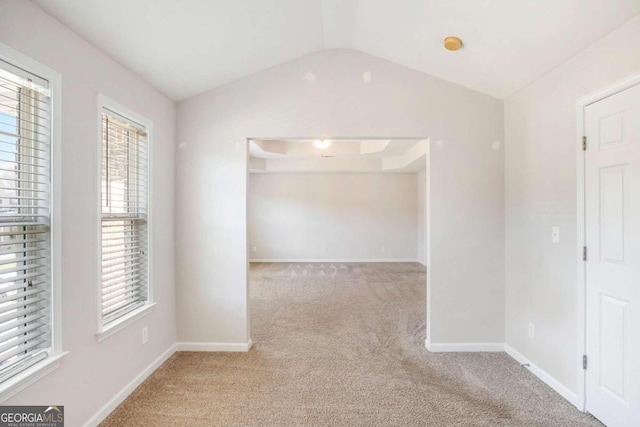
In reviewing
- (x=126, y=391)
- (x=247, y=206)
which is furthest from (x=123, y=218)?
(x=126, y=391)

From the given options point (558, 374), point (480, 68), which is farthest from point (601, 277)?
point (480, 68)

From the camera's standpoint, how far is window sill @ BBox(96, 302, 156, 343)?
1932 mm

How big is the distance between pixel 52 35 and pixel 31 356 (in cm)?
171

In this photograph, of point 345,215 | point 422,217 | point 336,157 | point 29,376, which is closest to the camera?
point 29,376

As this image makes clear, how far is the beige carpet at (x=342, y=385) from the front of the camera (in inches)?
77.4

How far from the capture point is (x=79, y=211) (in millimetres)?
1779

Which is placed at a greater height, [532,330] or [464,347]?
[532,330]

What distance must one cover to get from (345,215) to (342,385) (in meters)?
5.75

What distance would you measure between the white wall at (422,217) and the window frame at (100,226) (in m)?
6.36

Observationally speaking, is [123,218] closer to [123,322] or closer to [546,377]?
[123,322]

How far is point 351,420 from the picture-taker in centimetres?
194

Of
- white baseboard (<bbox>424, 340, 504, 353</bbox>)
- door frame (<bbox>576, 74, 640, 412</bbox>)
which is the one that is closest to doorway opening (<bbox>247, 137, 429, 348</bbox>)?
white baseboard (<bbox>424, 340, 504, 353</bbox>)

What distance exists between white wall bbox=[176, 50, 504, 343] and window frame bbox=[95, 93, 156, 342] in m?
0.38

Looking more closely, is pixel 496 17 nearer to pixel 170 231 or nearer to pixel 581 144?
pixel 581 144
